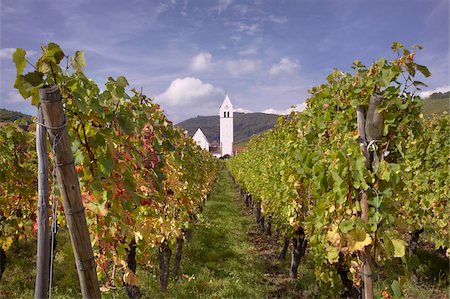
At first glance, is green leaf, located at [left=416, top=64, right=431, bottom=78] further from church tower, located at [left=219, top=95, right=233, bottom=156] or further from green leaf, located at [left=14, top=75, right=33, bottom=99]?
church tower, located at [left=219, top=95, right=233, bottom=156]

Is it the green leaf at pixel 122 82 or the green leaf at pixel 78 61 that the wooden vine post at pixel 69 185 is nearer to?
the green leaf at pixel 78 61

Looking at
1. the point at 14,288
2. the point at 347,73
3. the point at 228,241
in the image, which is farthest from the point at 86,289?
the point at 228,241

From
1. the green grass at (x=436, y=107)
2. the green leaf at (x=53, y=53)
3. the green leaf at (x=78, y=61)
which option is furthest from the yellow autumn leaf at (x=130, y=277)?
the green grass at (x=436, y=107)

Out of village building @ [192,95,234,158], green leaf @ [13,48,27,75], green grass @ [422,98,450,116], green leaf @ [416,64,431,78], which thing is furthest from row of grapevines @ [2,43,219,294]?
green grass @ [422,98,450,116]

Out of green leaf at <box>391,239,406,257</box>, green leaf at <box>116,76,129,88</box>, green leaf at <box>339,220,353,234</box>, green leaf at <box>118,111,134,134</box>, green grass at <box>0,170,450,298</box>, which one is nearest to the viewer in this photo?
green leaf at <box>116,76,129,88</box>

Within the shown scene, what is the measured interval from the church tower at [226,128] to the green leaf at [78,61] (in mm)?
90496

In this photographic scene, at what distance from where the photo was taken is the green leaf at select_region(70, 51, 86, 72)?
196cm

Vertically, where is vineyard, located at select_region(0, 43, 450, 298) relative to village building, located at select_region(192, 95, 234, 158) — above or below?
below

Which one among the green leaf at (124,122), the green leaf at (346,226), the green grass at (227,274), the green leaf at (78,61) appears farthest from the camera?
the green grass at (227,274)

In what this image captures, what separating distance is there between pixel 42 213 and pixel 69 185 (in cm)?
20

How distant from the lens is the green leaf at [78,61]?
1.96 m

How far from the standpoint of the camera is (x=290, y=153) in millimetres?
6164

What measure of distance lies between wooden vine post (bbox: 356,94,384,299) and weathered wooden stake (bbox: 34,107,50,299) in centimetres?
227

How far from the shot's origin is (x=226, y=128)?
100562mm
